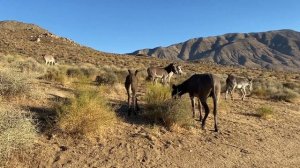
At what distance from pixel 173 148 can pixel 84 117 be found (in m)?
2.33

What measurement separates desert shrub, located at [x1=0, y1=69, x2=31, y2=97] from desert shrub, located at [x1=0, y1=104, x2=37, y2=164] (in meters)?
3.02

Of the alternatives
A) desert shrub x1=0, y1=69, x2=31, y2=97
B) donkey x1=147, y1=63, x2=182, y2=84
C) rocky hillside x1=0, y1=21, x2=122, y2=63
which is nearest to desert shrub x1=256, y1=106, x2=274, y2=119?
donkey x1=147, y1=63, x2=182, y2=84

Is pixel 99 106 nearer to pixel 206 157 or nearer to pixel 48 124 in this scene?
pixel 48 124

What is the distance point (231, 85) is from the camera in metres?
19.9

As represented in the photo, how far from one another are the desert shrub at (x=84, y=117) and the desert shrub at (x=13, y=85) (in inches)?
73.0

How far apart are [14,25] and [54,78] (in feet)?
264

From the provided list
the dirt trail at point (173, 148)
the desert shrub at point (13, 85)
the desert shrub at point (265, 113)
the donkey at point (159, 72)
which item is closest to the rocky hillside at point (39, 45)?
the donkey at point (159, 72)

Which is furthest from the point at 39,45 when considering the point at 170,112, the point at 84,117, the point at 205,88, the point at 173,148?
A: the point at 173,148

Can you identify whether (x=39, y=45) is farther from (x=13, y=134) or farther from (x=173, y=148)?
(x=13, y=134)

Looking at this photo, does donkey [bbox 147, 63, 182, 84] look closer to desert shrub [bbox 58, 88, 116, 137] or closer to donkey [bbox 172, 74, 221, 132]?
donkey [bbox 172, 74, 221, 132]

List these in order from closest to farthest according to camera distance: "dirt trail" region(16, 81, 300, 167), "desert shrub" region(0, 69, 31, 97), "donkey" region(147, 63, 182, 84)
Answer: "dirt trail" region(16, 81, 300, 167), "desert shrub" region(0, 69, 31, 97), "donkey" region(147, 63, 182, 84)

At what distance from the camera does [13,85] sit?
11.3 meters

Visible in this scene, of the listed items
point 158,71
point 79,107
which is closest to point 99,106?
point 79,107

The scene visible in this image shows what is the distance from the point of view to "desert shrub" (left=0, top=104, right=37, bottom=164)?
7.33 meters
